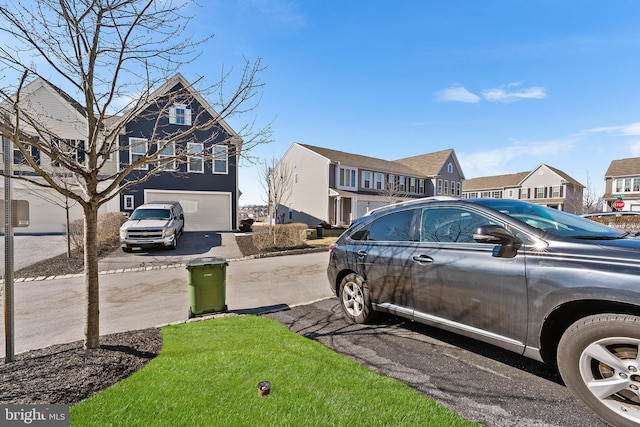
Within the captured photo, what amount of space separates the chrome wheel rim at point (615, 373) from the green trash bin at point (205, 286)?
5.16 metres

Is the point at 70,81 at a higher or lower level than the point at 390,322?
higher

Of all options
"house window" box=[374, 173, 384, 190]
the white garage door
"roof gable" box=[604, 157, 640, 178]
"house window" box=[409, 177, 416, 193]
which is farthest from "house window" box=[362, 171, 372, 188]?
"roof gable" box=[604, 157, 640, 178]

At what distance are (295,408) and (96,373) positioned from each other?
2.19 m

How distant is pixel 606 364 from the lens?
2.38 m

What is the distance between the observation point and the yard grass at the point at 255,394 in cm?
242

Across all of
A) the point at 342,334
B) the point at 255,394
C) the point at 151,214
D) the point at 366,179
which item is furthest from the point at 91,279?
the point at 366,179

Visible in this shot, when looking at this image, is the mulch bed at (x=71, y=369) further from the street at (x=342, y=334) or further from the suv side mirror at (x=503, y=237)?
the suv side mirror at (x=503, y=237)

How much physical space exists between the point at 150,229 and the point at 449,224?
12203mm

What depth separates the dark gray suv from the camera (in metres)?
2.33

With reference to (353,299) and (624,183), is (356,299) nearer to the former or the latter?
(353,299)

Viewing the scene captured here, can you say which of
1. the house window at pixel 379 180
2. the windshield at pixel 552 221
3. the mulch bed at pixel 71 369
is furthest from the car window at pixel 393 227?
the house window at pixel 379 180

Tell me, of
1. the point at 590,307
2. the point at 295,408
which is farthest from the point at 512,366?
the point at 295,408

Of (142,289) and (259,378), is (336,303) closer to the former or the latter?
(259,378)

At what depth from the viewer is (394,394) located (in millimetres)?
2777
